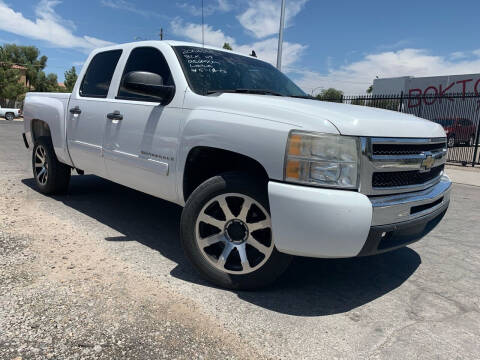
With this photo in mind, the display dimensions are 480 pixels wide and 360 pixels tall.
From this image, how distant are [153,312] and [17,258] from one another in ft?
4.65

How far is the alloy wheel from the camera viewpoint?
2553 millimetres

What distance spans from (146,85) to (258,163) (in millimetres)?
1128

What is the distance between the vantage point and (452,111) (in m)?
16.1

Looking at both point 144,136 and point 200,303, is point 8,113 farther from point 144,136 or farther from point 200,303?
point 200,303

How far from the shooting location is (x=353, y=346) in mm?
2123

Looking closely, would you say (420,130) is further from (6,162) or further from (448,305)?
(6,162)

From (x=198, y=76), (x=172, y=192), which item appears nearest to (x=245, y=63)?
(x=198, y=76)

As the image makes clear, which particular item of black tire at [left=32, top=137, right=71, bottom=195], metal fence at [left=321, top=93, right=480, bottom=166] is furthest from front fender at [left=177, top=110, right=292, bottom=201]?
metal fence at [left=321, top=93, right=480, bottom=166]

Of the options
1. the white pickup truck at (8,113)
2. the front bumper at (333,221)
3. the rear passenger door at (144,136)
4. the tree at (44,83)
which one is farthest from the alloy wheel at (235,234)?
the tree at (44,83)

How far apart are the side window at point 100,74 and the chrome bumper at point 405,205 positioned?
9.76 feet

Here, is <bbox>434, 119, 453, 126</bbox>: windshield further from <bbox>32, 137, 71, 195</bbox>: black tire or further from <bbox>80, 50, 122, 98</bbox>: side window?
<bbox>32, 137, 71, 195</bbox>: black tire

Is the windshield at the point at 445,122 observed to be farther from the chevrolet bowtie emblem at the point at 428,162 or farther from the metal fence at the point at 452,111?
the chevrolet bowtie emblem at the point at 428,162

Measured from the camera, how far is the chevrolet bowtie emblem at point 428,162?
8.65ft

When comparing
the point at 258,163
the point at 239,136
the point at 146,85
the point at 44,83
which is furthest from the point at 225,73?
the point at 44,83
